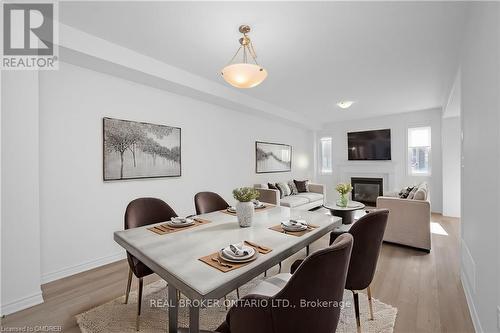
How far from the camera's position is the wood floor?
1.84 metres

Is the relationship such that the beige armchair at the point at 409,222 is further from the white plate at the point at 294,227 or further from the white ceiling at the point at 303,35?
the white plate at the point at 294,227

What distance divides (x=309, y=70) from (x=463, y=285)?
3046 mm

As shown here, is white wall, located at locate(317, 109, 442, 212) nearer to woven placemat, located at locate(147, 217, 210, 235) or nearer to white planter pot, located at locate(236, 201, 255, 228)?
white planter pot, located at locate(236, 201, 255, 228)

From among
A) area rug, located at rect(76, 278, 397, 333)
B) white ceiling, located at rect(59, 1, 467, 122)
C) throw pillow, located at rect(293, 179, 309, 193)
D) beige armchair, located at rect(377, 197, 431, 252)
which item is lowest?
area rug, located at rect(76, 278, 397, 333)

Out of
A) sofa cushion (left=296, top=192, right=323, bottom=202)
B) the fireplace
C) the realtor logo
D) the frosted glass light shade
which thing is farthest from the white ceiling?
the fireplace

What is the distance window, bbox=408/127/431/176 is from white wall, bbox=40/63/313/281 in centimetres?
553

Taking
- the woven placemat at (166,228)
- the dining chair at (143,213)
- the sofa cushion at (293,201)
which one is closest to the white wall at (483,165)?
the woven placemat at (166,228)

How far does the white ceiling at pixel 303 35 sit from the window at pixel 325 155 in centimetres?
373

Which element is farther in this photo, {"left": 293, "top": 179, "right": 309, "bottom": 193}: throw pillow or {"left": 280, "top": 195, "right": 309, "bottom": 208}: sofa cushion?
{"left": 293, "top": 179, "right": 309, "bottom": 193}: throw pillow

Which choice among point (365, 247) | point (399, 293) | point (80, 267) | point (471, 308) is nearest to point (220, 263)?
point (365, 247)

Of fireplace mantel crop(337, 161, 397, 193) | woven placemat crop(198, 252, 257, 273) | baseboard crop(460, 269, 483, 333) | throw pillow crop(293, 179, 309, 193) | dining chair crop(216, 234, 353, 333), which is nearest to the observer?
dining chair crop(216, 234, 353, 333)

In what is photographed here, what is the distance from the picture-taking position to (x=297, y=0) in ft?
6.28

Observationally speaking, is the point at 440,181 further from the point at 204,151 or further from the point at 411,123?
the point at 204,151

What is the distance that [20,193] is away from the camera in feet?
6.71
